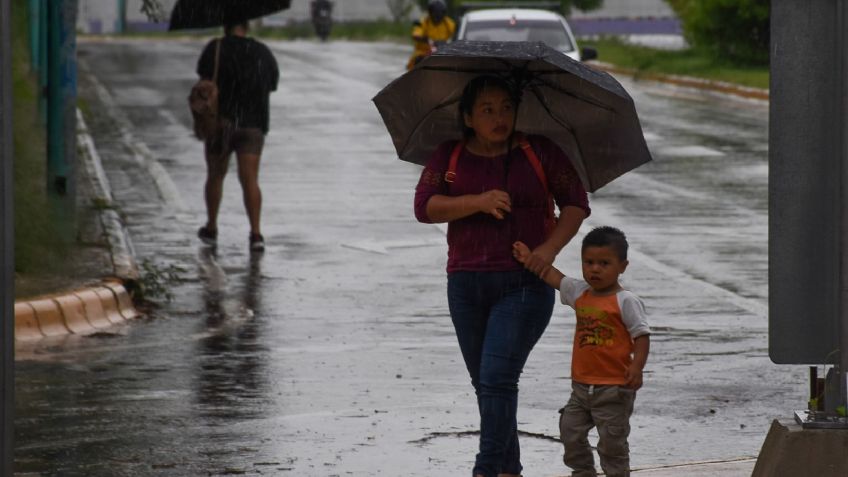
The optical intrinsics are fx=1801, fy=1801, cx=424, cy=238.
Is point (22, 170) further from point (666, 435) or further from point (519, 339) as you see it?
point (519, 339)

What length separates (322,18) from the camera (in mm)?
60344

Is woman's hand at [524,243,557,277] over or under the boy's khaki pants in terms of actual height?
over

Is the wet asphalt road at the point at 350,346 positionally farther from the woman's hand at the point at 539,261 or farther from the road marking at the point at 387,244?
the woman's hand at the point at 539,261

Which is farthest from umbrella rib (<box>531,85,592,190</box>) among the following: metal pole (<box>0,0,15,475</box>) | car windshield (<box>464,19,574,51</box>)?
car windshield (<box>464,19,574,51</box>)

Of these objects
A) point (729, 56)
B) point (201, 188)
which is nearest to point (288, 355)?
point (201, 188)

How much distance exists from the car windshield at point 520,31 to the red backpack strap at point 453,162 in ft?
62.5

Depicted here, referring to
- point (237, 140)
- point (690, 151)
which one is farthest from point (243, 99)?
point (690, 151)

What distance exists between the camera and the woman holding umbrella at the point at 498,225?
628cm

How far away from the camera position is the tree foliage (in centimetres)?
3603

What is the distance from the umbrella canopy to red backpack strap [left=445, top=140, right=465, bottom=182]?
197 mm

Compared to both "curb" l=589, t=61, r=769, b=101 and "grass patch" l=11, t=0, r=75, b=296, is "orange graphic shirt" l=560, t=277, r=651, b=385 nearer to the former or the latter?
"grass patch" l=11, t=0, r=75, b=296

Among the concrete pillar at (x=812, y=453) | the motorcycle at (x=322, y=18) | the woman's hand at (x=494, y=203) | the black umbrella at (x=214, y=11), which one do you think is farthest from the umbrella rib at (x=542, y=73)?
the motorcycle at (x=322, y=18)

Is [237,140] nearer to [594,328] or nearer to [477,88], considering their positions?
[477,88]

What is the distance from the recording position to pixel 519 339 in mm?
6355
